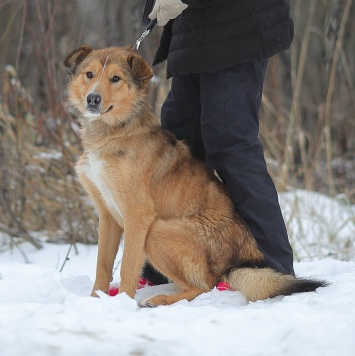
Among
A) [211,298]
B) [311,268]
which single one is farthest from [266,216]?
[311,268]

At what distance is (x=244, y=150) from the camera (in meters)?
3.49

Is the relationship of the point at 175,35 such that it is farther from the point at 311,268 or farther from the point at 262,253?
the point at 311,268

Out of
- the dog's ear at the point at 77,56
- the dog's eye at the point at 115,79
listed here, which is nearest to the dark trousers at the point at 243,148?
the dog's eye at the point at 115,79

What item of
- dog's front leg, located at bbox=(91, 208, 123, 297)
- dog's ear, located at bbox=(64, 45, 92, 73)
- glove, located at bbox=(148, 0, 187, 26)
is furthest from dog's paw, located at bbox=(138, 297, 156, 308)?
glove, located at bbox=(148, 0, 187, 26)

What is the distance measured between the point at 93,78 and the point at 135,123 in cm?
34

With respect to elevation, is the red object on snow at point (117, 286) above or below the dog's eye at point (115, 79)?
below

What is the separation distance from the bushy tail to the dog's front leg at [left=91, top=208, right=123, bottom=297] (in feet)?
2.56

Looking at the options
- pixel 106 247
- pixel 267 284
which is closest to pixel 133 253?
pixel 106 247

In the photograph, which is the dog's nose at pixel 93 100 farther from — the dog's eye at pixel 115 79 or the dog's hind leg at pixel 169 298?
the dog's hind leg at pixel 169 298

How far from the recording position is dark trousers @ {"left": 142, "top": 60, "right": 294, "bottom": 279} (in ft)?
11.2

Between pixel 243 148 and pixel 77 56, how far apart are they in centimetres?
109

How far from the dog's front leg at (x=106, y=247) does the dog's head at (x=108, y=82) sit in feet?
1.98

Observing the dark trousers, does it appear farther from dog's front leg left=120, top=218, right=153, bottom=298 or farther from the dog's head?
dog's front leg left=120, top=218, right=153, bottom=298

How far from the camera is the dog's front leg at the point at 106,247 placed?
359cm
